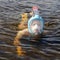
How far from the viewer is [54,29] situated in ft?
33.4

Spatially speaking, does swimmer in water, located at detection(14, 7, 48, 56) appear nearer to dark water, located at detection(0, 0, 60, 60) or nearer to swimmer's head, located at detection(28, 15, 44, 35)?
swimmer's head, located at detection(28, 15, 44, 35)

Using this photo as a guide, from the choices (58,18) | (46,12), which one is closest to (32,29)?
(58,18)

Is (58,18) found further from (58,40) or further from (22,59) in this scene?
(22,59)

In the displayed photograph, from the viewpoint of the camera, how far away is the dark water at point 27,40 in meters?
7.95

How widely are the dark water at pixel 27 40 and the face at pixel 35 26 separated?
0.53 metres

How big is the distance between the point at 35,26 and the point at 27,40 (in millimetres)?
836

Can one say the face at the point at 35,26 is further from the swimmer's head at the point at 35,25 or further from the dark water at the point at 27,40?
the dark water at the point at 27,40

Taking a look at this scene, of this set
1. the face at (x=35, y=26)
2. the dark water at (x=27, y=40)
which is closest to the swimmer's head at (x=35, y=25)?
the face at (x=35, y=26)

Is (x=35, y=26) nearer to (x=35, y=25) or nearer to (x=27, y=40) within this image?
(x=35, y=25)

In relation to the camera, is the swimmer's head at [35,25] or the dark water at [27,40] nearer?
the dark water at [27,40]

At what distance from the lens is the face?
8.35 m

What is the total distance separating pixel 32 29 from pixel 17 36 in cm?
97

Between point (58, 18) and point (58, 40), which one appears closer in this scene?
point (58, 40)

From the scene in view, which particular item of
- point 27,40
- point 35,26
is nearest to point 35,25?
point 35,26
